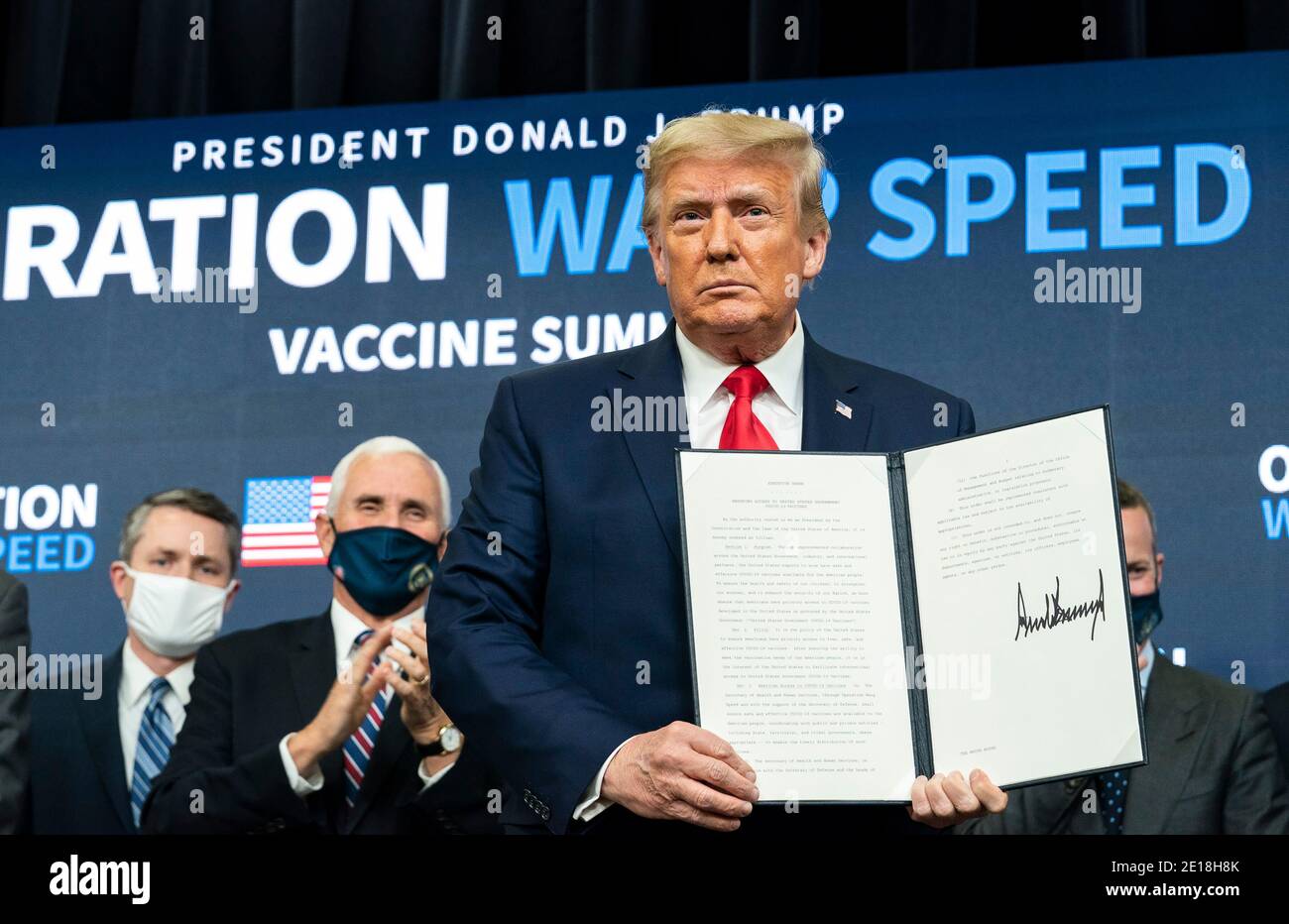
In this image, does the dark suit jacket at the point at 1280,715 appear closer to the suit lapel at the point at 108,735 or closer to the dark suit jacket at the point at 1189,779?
the dark suit jacket at the point at 1189,779

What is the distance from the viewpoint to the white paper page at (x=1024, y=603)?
208 cm

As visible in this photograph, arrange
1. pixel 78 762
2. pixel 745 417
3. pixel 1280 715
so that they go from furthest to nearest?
pixel 78 762
pixel 1280 715
pixel 745 417

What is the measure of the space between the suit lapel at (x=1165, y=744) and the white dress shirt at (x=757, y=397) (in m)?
1.24

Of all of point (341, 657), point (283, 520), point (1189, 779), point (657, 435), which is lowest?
point (1189, 779)

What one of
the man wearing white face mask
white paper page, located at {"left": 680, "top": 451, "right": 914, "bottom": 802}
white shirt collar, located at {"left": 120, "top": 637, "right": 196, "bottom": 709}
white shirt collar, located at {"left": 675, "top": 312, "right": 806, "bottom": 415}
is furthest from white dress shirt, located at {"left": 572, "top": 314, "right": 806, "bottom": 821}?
white shirt collar, located at {"left": 120, "top": 637, "right": 196, "bottom": 709}

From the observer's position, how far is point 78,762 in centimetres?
352

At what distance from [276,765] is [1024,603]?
6.10ft

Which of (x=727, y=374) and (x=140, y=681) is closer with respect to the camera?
(x=727, y=374)

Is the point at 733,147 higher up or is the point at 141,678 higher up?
the point at 733,147

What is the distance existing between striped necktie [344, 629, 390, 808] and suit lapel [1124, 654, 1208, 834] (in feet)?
5.04

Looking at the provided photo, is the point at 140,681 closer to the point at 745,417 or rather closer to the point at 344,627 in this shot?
the point at 344,627

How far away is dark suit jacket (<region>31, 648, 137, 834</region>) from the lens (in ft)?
11.4

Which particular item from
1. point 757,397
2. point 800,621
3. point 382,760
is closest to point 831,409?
point 757,397
